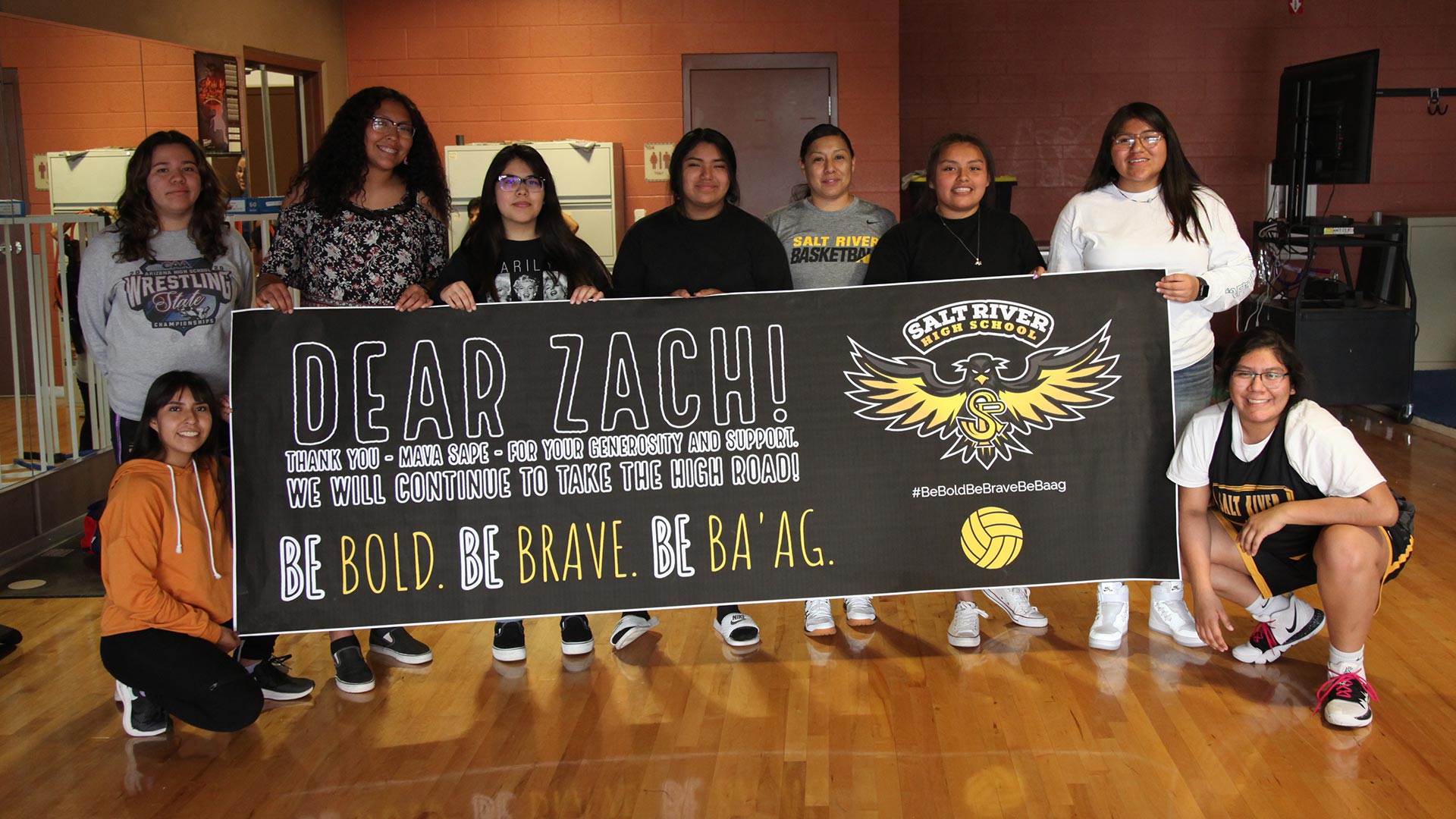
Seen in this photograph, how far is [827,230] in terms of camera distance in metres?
3.36

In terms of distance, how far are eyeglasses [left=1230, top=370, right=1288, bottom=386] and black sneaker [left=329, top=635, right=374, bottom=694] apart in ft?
7.58

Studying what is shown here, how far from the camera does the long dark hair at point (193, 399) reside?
2.83m

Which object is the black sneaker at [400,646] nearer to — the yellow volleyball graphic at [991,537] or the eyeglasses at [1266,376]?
the yellow volleyball graphic at [991,537]

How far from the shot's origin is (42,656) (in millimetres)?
3344

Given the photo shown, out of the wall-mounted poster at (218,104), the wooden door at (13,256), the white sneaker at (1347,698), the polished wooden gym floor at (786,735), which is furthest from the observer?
the wall-mounted poster at (218,104)

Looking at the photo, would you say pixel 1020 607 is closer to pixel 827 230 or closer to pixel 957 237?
pixel 957 237

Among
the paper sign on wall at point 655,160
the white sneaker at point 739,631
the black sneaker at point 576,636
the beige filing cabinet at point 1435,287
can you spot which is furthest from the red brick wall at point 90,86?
the beige filing cabinet at point 1435,287

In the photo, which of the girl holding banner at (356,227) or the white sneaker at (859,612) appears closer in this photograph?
the girl holding banner at (356,227)

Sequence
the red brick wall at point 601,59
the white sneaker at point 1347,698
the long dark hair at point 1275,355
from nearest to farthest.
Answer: the white sneaker at point 1347,698
the long dark hair at point 1275,355
the red brick wall at point 601,59

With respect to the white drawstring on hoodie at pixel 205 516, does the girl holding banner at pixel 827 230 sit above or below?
above

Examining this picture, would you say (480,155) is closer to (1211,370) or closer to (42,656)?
(42,656)

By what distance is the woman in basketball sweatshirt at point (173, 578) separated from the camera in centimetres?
272

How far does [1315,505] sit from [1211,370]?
1.87ft

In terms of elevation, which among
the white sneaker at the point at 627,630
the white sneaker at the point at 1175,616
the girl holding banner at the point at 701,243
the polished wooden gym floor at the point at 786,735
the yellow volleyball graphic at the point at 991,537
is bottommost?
the polished wooden gym floor at the point at 786,735
